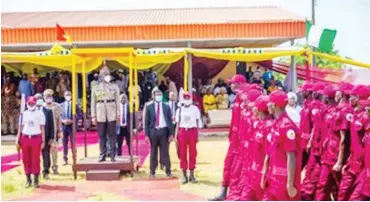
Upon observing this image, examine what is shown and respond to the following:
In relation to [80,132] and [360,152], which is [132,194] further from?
[80,132]

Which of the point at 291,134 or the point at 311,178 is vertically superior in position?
the point at 291,134

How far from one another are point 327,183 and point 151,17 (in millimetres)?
17066

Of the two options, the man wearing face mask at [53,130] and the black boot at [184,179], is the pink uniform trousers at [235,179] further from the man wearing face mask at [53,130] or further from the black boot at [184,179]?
the man wearing face mask at [53,130]

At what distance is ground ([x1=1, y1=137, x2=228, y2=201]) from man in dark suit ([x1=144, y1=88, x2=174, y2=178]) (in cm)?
46

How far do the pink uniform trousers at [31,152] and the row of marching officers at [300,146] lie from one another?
3226 millimetres

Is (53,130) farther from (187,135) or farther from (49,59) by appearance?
(49,59)

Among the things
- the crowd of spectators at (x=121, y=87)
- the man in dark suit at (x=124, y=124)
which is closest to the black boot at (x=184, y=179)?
the man in dark suit at (x=124, y=124)

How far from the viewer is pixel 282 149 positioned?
6.06 metres

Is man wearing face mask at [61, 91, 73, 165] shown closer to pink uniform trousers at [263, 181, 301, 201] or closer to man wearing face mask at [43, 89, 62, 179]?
man wearing face mask at [43, 89, 62, 179]

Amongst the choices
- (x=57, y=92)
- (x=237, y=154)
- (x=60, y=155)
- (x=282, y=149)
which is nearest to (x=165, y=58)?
(x=60, y=155)

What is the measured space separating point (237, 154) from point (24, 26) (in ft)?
47.9

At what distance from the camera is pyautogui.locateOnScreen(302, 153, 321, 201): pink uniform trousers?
858cm

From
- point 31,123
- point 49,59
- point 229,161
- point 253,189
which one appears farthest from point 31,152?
point 49,59

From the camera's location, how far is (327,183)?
27.5 feet
